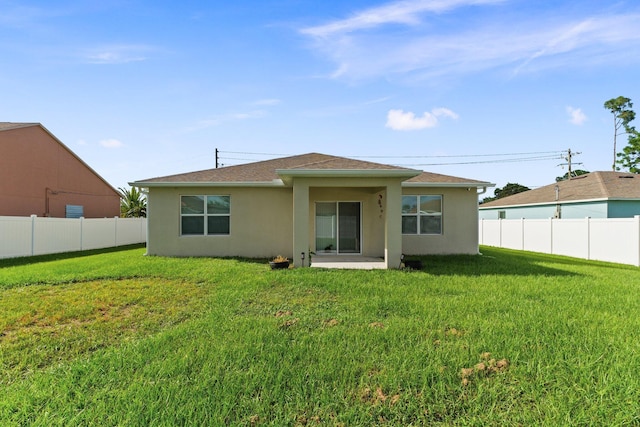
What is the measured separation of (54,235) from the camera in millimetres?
15109

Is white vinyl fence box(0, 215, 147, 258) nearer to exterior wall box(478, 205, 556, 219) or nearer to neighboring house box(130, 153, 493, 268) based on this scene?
neighboring house box(130, 153, 493, 268)

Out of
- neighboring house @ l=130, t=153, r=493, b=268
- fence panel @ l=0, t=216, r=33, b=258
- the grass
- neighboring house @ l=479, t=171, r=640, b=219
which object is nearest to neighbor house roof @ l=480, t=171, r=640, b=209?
neighboring house @ l=479, t=171, r=640, b=219

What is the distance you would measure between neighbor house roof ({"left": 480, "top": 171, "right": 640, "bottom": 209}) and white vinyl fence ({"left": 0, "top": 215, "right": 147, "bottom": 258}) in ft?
89.7

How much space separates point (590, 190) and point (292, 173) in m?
20.8

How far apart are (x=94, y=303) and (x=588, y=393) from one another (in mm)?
7675

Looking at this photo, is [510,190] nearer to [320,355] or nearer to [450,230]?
[450,230]

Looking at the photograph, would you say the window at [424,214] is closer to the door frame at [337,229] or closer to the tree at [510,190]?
the door frame at [337,229]

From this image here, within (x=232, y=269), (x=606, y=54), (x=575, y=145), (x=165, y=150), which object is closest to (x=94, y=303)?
(x=232, y=269)

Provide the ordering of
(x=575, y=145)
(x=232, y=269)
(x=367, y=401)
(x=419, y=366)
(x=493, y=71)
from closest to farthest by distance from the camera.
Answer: (x=367, y=401) < (x=419, y=366) < (x=232, y=269) < (x=493, y=71) < (x=575, y=145)

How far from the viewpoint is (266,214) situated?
13.2m

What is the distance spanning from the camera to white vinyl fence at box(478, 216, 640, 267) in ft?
42.8

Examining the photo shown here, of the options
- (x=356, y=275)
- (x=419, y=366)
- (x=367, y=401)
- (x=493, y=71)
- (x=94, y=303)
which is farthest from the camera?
(x=493, y=71)

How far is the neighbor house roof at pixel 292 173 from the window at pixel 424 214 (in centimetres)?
83

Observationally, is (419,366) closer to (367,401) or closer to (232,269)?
(367,401)
